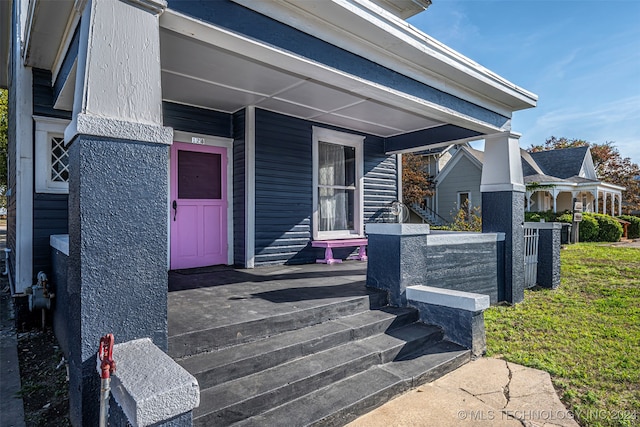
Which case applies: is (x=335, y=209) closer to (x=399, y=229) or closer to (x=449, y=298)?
(x=399, y=229)

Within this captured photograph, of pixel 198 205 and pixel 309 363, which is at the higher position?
pixel 198 205

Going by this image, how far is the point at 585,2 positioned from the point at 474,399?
7562 millimetres

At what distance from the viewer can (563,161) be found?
18109 mm

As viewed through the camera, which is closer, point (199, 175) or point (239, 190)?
point (199, 175)

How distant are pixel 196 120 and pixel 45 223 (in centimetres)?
228

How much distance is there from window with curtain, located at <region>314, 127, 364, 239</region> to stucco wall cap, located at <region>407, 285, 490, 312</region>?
262 centimetres

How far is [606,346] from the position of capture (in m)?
3.51

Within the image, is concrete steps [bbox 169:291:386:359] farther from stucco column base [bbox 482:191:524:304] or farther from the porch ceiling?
stucco column base [bbox 482:191:524:304]

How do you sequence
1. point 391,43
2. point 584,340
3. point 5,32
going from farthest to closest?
1. point 5,32
2. point 584,340
3. point 391,43

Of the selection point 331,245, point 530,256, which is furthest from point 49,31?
point 530,256

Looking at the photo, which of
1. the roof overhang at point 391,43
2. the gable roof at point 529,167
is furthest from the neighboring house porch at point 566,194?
the roof overhang at point 391,43

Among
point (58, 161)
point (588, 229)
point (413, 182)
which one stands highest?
point (413, 182)

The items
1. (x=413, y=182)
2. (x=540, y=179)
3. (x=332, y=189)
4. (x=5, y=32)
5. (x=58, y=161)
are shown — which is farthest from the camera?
(x=413, y=182)

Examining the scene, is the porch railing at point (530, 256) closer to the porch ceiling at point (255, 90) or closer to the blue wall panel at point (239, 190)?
the porch ceiling at point (255, 90)
